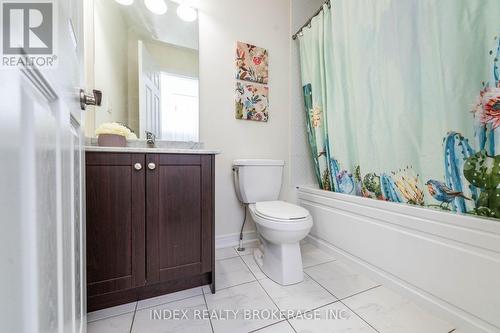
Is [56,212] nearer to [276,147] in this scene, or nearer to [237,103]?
[237,103]

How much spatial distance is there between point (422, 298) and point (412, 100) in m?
1.03

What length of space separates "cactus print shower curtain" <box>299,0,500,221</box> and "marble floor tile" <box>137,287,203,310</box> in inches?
47.6

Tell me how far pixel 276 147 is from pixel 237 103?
538mm

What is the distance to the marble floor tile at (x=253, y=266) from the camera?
1.35 m

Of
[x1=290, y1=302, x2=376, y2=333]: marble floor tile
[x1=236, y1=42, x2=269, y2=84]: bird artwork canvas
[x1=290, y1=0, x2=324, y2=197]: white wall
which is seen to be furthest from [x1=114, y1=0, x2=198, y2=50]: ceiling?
[x1=290, y1=302, x2=376, y2=333]: marble floor tile

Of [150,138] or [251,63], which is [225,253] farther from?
[251,63]

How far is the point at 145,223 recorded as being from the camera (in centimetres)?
103

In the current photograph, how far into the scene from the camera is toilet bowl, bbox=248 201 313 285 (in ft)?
3.95

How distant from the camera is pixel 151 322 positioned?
0.98 m

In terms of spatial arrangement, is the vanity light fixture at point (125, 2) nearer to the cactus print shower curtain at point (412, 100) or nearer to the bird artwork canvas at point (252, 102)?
the bird artwork canvas at point (252, 102)

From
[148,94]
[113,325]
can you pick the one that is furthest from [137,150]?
[113,325]

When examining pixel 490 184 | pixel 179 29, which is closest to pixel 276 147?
pixel 179 29

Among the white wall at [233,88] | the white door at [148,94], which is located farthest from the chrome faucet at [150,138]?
the white wall at [233,88]

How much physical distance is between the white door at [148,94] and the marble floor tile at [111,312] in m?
1.01
